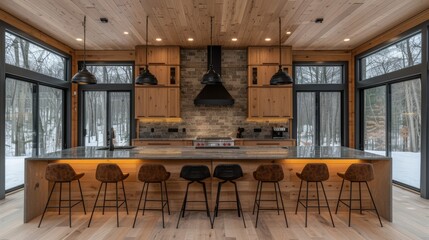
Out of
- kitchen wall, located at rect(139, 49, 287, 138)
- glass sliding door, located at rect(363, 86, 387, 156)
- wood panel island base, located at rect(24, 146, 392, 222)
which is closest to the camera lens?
wood panel island base, located at rect(24, 146, 392, 222)

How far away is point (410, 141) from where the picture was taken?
5137mm

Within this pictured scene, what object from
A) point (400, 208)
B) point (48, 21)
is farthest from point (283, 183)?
point (48, 21)

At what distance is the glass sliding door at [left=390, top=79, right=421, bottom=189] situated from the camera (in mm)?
4961

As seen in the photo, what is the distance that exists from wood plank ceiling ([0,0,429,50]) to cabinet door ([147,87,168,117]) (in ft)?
3.72

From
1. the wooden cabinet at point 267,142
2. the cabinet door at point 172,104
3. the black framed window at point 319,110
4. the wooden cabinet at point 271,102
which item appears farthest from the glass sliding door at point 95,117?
the black framed window at point 319,110

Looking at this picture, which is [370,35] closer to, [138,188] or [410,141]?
[410,141]

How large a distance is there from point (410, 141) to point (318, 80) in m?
2.56

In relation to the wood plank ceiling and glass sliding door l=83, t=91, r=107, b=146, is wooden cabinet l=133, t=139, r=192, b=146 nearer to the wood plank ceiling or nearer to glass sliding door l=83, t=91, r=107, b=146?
glass sliding door l=83, t=91, r=107, b=146

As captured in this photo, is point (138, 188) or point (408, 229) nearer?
point (408, 229)

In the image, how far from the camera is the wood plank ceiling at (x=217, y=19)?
415 centimetres

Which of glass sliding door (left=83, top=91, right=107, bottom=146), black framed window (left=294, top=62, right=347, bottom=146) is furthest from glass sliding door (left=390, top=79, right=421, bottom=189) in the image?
glass sliding door (left=83, top=91, right=107, bottom=146)

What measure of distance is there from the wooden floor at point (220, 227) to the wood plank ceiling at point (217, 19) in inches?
125

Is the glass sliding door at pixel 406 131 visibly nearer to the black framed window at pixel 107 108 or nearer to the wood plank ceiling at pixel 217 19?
the wood plank ceiling at pixel 217 19

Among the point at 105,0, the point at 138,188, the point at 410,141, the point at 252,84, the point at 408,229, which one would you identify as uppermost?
the point at 105,0
